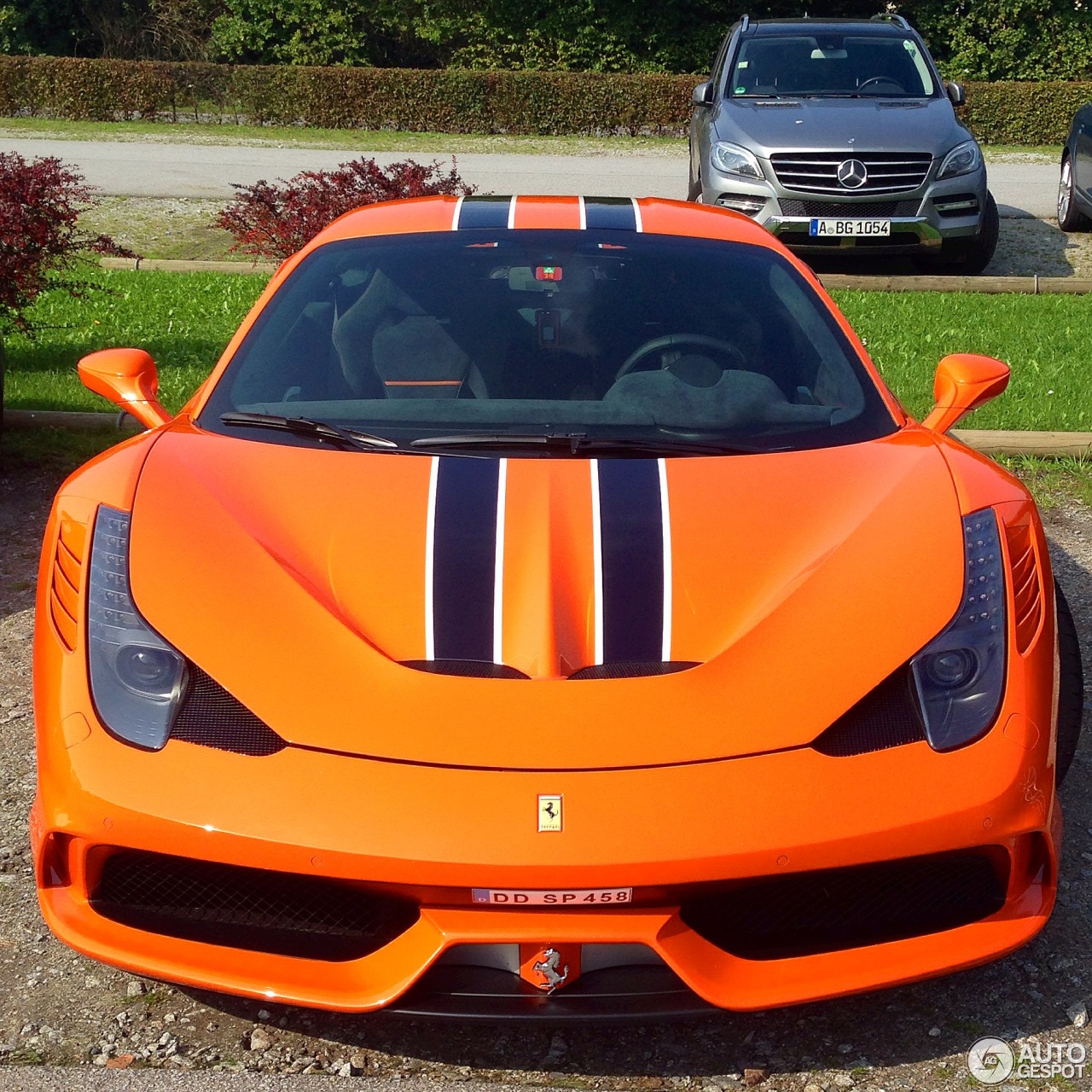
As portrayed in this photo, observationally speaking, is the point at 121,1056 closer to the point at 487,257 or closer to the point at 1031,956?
the point at 1031,956

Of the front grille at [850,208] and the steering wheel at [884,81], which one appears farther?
the steering wheel at [884,81]

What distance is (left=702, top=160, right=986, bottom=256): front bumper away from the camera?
1048 cm

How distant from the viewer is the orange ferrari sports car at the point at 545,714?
2342 millimetres

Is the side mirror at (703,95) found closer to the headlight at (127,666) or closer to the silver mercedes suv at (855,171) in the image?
the silver mercedes suv at (855,171)

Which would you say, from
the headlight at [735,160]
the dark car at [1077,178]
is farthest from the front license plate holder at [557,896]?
the dark car at [1077,178]

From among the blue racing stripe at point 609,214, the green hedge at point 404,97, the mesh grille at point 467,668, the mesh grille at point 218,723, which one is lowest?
the green hedge at point 404,97

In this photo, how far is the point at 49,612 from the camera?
2.85m

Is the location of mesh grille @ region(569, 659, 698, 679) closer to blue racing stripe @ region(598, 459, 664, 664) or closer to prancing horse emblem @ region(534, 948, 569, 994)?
blue racing stripe @ region(598, 459, 664, 664)

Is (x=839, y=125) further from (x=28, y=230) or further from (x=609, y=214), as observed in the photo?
(x=609, y=214)

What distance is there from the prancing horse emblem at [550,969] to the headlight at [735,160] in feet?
29.8

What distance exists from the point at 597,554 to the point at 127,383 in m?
1.46

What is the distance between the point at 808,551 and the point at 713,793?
0.69 m

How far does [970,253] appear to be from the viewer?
10.9 metres

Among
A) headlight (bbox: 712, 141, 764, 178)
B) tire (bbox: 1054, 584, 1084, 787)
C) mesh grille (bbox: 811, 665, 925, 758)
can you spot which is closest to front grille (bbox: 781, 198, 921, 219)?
headlight (bbox: 712, 141, 764, 178)
